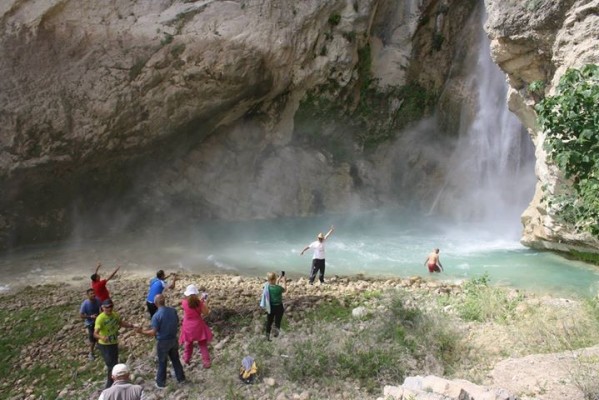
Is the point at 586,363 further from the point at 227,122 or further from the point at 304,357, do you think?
the point at 227,122

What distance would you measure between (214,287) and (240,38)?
9.83 meters

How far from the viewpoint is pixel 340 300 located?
9.77 m

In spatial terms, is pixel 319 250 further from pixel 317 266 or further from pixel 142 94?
pixel 142 94

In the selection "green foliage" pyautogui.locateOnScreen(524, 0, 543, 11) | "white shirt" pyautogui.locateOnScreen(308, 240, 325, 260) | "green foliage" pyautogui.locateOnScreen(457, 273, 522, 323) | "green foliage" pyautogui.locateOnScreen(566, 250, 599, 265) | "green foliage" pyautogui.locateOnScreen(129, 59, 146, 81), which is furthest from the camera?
"green foliage" pyautogui.locateOnScreen(129, 59, 146, 81)

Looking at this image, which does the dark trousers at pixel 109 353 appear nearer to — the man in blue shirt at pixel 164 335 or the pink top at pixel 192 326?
the man in blue shirt at pixel 164 335

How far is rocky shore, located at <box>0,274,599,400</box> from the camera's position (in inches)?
225

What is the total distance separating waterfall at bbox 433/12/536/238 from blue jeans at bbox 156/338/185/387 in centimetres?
1522

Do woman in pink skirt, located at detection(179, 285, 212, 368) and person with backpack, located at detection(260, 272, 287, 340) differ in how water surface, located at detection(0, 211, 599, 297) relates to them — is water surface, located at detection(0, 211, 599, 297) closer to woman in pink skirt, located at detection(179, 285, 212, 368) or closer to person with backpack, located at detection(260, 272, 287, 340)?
person with backpack, located at detection(260, 272, 287, 340)

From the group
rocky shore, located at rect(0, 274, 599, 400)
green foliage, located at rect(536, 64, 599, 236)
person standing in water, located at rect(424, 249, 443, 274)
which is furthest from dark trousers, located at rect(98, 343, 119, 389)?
person standing in water, located at rect(424, 249, 443, 274)

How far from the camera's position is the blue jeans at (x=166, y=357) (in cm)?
659

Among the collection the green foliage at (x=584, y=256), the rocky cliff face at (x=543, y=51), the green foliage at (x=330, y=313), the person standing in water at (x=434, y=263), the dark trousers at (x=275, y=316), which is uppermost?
the rocky cliff face at (x=543, y=51)

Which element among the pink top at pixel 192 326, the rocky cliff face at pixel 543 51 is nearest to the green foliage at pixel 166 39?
the rocky cliff face at pixel 543 51

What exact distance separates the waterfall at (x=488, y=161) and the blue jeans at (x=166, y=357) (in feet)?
49.9

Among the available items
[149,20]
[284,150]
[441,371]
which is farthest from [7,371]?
[284,150]
